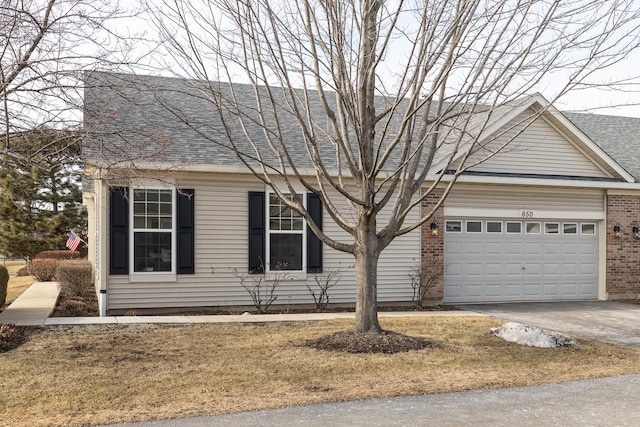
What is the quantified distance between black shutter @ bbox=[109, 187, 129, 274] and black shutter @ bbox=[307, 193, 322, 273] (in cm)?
375

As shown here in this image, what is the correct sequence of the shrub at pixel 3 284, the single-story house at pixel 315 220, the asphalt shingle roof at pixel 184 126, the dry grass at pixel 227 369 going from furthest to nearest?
the shrub at pixel 3 284 < the single-story house at pixel 315 220 < the asphalt shingle roof at pixel 184 126 < the dry grass at pixel 227 369

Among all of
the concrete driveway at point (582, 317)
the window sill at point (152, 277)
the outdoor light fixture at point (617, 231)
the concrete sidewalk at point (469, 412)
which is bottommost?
the concrete driveway at point (582, 317)

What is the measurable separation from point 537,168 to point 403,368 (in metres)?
9.32

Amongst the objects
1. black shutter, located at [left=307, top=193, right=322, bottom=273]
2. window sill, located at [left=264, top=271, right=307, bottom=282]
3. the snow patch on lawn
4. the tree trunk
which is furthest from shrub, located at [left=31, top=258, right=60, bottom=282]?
the snow patch on lawn

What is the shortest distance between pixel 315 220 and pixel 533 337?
5.57m

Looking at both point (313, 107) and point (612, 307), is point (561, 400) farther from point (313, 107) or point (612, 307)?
point (313, 107)

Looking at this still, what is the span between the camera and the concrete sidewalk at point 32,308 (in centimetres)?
1146

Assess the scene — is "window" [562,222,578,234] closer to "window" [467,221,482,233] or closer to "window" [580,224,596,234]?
"window" [580,224,596,234]

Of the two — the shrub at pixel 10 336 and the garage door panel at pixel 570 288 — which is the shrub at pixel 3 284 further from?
the garage door panel at pixel 570 288

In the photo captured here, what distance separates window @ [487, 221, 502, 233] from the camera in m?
15.8

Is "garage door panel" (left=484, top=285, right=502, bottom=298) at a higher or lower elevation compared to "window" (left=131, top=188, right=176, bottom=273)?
lower

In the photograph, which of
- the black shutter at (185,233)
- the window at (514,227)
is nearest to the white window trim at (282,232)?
the black shutter at (185,233)

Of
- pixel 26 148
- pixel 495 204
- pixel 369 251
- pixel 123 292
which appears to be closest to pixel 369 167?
pixel 369 251

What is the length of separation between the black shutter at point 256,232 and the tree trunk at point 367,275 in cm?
418
